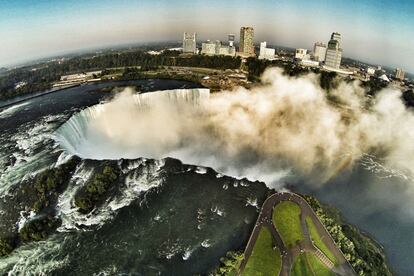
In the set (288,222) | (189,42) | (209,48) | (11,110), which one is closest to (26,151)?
(11,110)

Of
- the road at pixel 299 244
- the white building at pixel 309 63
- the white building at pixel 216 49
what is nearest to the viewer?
the road at pixel 299 244

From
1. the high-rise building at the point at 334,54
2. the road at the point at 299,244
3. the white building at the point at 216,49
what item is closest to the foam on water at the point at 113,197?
the road at the point at 299,244

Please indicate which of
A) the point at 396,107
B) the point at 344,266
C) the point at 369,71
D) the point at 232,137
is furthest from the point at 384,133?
the point at 369,71

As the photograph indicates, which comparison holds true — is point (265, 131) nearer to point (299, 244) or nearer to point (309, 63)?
point (299, 244)

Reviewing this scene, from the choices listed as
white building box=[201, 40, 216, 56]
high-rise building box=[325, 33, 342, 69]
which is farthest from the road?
white building box=[201, 40, 216, 56]

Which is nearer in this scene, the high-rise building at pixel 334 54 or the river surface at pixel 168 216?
the river surface at pixel 168 216

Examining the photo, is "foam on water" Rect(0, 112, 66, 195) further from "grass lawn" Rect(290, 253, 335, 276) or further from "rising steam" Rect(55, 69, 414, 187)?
"grass lawn" Rect(290, 253, 335, 276)

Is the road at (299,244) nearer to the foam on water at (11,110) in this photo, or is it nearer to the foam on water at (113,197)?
the foam on water at (113,197)

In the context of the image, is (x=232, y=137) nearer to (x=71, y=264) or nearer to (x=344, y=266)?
(x=344, y=266)
